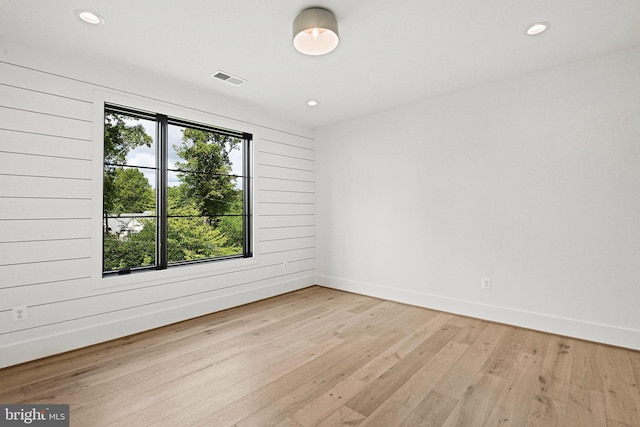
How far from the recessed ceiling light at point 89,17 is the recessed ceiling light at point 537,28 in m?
3.33

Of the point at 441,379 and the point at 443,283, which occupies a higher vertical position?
the point at 443,283

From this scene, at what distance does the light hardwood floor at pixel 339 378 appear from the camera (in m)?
1.83

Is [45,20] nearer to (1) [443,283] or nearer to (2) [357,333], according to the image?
(2) [357,333]

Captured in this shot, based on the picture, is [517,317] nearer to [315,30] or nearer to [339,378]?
[339,378]

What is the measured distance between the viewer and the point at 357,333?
10.1 feet

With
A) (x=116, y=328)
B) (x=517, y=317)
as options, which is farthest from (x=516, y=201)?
(x=116, y=328)

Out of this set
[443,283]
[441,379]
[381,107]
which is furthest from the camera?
[381,107]

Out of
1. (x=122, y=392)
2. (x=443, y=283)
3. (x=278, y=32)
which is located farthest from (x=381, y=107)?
(x=122, y=392)

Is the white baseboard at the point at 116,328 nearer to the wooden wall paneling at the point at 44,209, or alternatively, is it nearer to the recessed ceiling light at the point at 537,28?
the wooden wall paneling at the point at 44,209

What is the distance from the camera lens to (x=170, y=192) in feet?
11.5

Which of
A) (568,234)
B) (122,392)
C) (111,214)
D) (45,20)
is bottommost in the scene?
(122,392)

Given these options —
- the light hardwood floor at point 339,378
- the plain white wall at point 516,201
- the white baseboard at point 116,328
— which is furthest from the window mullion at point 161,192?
the plain white wall at point 516,201

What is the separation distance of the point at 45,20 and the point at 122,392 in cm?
277

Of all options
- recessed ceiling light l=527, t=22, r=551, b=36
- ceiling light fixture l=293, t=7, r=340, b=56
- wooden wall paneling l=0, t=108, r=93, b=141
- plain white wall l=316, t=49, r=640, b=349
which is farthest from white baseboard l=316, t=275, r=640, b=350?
wooden wall paneling l=0, t=108, r=93, b=141
